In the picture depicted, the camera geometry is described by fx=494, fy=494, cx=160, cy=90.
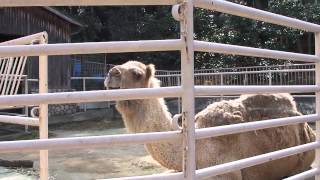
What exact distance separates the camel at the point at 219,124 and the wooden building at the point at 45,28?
1327 cm

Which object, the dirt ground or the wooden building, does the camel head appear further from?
the wooden building

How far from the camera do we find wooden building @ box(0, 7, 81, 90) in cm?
1772

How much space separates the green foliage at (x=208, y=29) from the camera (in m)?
22.5

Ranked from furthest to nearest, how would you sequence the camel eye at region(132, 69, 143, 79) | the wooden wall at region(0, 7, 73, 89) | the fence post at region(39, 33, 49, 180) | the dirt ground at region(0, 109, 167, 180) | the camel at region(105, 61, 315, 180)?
the wooden wall at region(0, 7, 73, 89) < the dirt ground at region(0, 109, 167, 180) < the camel eye at region(132, 69, 143, 79) < the camel at region(105, 61, 315, 180) < the fence post at region(39, 33, 49, 180)

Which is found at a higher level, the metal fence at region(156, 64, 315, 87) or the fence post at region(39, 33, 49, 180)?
the metal fence at region(156, 64, 315, 87)

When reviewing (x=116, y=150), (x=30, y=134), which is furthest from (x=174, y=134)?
(x=30, y=134)

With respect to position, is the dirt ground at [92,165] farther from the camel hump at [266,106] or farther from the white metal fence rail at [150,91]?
the white metal fence rail at [150,91]

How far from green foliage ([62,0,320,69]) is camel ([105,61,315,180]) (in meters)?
16.2

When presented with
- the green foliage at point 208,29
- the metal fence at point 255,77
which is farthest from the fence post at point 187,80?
the green foliage at point 208,29

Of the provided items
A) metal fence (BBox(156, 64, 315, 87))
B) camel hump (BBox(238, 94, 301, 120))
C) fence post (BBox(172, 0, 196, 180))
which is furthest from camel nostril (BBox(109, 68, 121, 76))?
metal fence (BBox(156, 64, 315, 87))

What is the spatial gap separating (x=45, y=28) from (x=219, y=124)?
15449 mm

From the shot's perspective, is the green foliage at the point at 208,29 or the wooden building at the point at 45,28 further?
the green foliage at the point at 208,29

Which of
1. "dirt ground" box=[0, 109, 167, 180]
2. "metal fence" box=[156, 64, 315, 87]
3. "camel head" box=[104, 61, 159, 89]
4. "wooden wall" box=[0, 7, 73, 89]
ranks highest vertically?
"wooden wall" box=[0, 7, 73, 89]

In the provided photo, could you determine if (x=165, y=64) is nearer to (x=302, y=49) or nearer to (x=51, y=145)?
(x=302, y=49)
